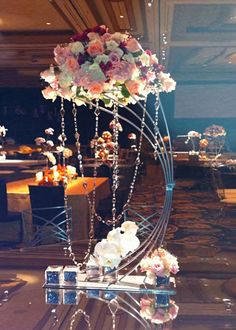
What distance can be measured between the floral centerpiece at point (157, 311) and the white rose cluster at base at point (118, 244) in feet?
0.48

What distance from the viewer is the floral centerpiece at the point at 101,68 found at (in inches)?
53.1

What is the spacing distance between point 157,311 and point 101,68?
2.27 ft

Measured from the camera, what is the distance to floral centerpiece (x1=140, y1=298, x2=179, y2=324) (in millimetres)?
1189

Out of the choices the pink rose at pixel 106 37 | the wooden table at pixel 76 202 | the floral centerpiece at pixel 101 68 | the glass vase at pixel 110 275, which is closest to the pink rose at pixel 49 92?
the floral centerpiece at pixel 101 68

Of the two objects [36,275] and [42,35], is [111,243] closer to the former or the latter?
[36,275]

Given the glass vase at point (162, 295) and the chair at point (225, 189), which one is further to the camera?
the chair at point (225, 189)

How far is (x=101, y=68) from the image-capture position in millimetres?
1354

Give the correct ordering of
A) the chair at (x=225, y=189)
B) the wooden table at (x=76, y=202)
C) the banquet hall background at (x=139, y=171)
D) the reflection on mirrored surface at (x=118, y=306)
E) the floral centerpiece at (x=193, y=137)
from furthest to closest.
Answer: the floral centerpiece at (x=193, y=137) < the chair at (x=225, y=189) < the wooden table at (x=76, y=202) < the banquet hall background at (x=139, y=171) < the reflection on mirrored surface at (x=118, y=306)

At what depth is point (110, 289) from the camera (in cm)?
144

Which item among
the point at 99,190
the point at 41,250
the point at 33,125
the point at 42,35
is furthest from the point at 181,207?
the point at 33,125

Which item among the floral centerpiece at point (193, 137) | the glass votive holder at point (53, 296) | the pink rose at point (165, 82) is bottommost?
the glass votive holder at point (53, 296)

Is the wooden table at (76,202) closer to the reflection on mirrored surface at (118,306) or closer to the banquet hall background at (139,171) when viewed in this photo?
the banquet hall background at (139,171)

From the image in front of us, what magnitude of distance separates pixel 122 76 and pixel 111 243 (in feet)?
1.58

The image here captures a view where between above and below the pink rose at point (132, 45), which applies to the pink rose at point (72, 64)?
below
